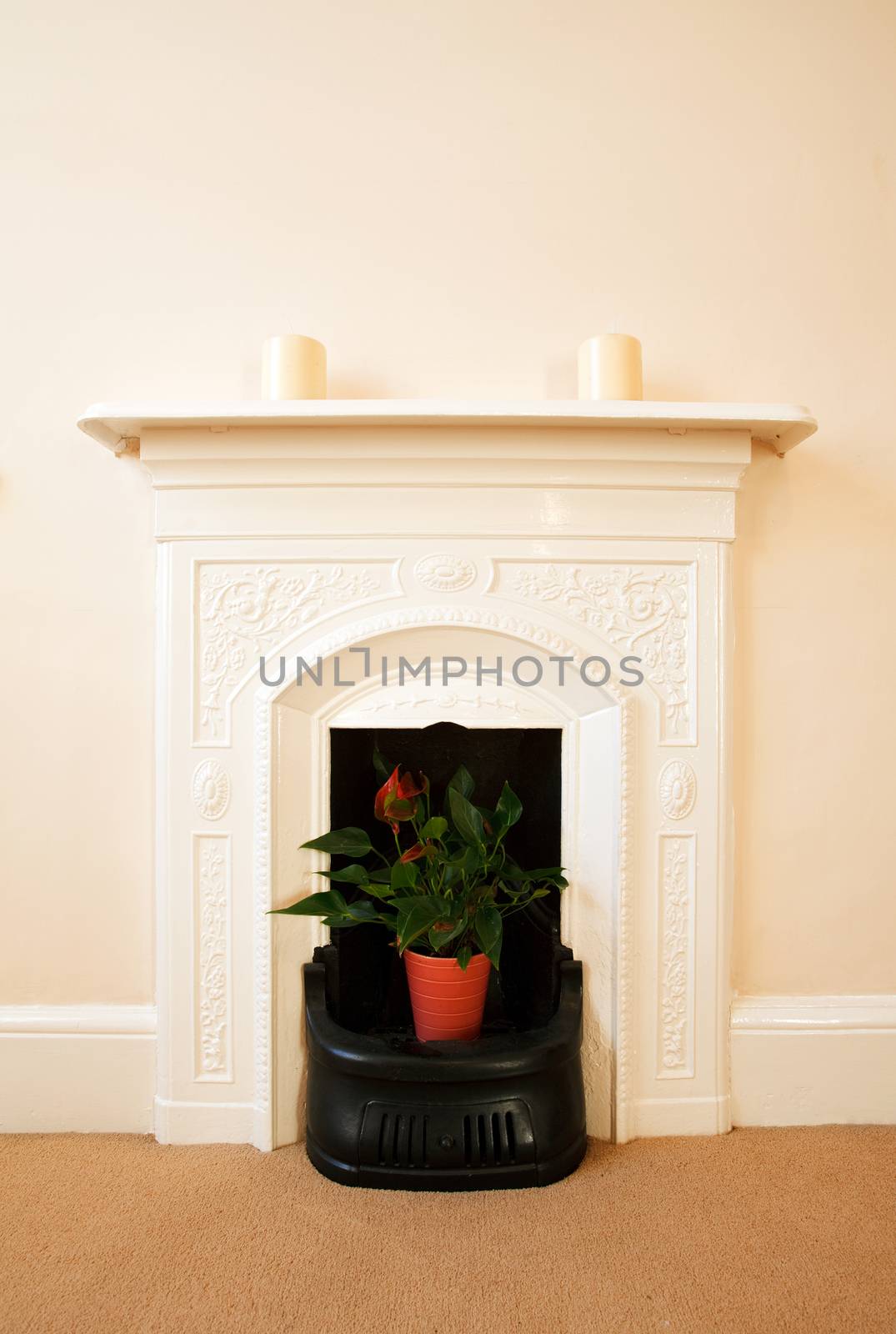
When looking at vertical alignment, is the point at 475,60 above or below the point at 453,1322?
above

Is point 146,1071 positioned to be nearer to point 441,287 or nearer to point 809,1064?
point 809,1064

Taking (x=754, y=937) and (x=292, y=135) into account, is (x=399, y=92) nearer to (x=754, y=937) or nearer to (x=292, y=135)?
(x=292, y=135)

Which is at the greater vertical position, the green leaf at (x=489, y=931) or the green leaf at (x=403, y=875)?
the green leaf at (x=403, y=875)

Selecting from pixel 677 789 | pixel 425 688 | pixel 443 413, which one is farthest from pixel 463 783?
pixel 443 413

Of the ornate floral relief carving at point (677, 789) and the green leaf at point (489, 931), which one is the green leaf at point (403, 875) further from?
the ornate floral relief carving at point (677, 789)

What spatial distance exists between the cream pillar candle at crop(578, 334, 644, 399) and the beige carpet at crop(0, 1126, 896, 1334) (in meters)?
1.46

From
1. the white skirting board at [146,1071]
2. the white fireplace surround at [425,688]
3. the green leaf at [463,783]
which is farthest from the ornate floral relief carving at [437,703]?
the white skirting board at [146,1071]

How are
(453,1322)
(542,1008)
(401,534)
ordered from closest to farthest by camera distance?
(453,1322), (401,534), (542,1008)

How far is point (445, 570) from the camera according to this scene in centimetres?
150

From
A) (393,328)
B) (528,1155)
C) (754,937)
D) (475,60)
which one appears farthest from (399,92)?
(528,1155)

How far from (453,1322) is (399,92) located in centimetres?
217

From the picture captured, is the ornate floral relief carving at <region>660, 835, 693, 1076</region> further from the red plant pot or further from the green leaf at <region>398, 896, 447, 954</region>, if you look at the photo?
the green leaf at <region>398, 896, 447, 954</region>

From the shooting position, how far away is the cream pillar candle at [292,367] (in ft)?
4.76

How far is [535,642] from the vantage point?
1503 mm
